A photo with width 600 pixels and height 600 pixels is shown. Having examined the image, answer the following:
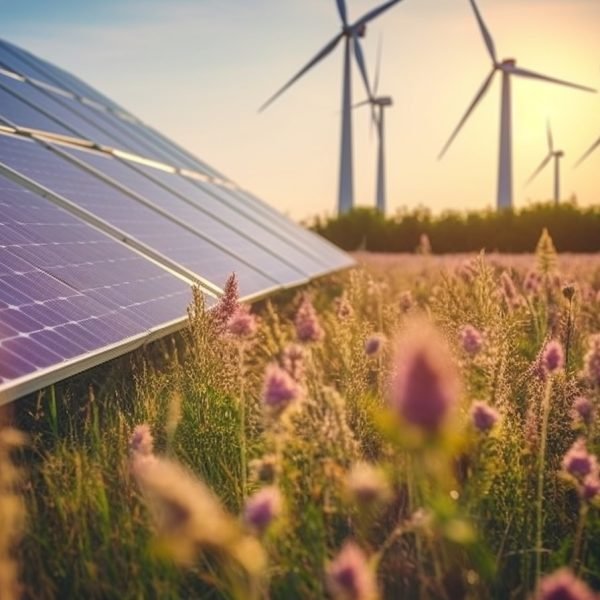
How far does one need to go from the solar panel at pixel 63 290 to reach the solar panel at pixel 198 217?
3.11m

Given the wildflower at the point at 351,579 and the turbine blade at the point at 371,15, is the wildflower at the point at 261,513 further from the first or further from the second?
the turbine blade at the point at 371,15

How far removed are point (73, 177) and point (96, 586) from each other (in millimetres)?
6434

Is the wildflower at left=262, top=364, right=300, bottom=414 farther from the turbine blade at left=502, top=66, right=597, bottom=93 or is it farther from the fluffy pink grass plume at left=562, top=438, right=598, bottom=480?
the turbine blade at left=502, top=66, right=597, bottom=93

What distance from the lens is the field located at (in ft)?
6.75

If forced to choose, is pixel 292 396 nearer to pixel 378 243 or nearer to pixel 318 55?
pixel 318 55

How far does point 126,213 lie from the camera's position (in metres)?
8.91

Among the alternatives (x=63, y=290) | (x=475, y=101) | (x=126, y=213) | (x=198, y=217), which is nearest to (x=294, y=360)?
(x=63, y=290)

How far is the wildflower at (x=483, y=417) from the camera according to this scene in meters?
3.03

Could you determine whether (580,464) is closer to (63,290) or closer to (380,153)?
(63,290)

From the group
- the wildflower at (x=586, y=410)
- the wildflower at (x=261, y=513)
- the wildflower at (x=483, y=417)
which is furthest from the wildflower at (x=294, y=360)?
the wildflower at (x=586, y=410)

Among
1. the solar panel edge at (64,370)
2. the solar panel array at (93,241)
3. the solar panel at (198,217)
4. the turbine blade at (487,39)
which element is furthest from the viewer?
the turbine blade at (487,39)

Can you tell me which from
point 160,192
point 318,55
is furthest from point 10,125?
point 318,55

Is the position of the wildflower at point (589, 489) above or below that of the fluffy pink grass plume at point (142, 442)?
below

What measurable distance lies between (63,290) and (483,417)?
338 centimetres
